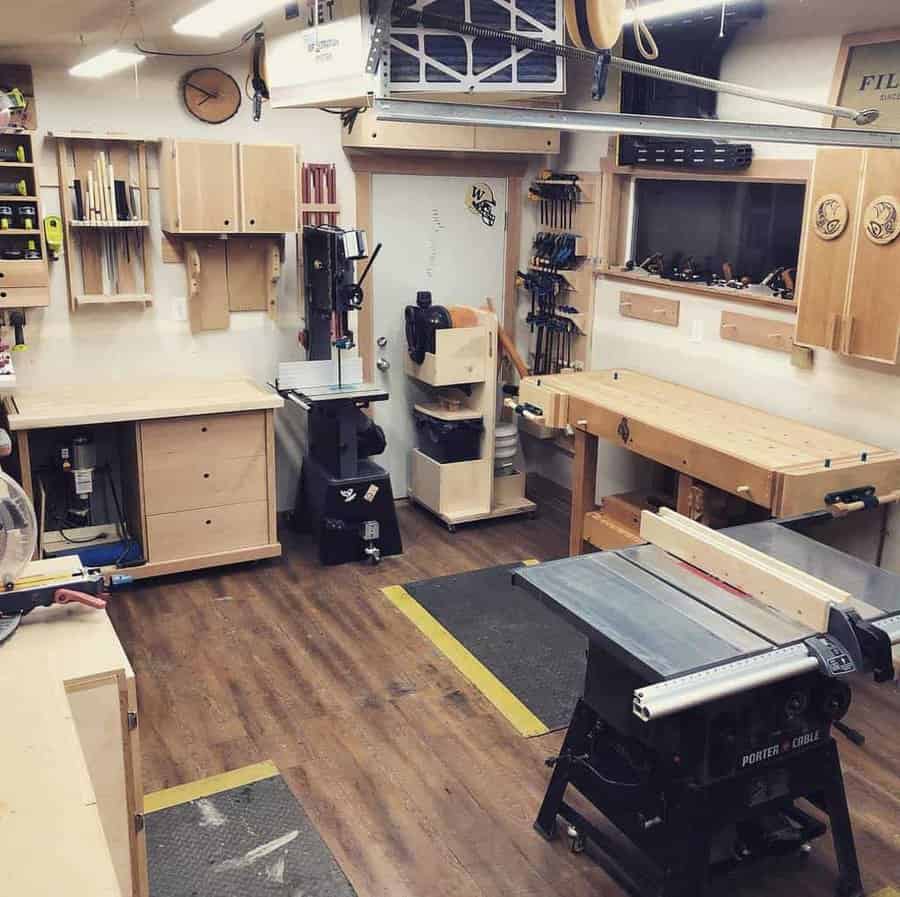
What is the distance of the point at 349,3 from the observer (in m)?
2.42

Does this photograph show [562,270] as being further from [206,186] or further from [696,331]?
[206,186]

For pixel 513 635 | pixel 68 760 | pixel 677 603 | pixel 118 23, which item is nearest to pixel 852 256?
pixel 677 603

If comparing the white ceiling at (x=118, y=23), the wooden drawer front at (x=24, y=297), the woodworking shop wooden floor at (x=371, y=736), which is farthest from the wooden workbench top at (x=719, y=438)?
the wooden drawer front at (x=24, y=297)

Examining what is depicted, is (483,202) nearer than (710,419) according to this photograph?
No

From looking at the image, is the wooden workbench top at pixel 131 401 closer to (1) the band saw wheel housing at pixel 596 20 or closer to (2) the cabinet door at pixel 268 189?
(2) the cabinet door at pixel 268 189

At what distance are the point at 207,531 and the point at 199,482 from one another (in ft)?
0.82

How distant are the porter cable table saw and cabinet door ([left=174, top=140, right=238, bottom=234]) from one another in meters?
2.76

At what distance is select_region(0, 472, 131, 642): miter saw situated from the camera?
217 cm

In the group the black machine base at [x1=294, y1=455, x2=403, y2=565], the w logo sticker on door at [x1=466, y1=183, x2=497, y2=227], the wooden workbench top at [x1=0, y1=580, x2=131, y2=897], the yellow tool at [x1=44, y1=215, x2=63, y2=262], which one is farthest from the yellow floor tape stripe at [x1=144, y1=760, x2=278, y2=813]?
the w logo sticker on door at [x1=466, y1=183, x2=497, y2=227]

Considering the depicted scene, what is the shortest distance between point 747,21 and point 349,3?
2.47 m

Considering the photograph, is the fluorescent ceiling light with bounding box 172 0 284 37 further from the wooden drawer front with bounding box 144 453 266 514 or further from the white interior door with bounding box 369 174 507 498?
the wooden drawer front with bounding box 144 453 266 514

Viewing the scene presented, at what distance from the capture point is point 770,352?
434 cm

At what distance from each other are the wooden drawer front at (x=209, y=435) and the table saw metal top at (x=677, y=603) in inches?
89.7

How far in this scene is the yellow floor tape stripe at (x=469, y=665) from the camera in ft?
11.4
